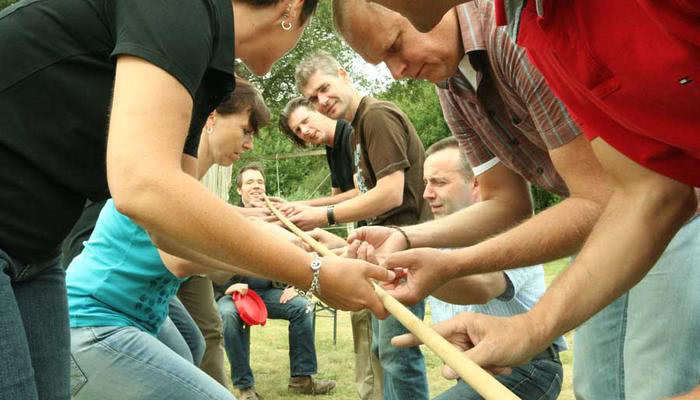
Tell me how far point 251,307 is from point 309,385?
677 millimetres

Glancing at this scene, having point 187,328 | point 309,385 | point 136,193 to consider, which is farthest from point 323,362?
point 136,193

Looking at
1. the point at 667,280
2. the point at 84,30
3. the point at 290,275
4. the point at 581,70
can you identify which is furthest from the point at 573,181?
the point at 84,30

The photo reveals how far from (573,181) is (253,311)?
149 inches

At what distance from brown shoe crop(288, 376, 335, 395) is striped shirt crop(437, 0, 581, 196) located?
2.94 m

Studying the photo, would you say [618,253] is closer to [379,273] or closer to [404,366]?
[379,273]

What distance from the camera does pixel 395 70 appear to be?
7.67 feet

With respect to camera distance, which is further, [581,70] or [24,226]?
[24,226]

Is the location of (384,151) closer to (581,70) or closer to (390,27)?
(390,27)

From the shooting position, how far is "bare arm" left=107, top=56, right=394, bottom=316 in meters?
1.40

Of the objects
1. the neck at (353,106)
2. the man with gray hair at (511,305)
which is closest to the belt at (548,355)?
the man with gray hair at (511,305)

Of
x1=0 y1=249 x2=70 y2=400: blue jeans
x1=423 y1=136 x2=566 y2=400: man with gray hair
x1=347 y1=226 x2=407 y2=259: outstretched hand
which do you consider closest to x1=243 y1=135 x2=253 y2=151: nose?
x1=423 y1=136 x2=566 y2=400: man with gray hair

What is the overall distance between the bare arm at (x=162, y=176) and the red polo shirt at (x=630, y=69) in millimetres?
675

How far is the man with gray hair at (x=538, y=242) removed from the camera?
5.04 feet

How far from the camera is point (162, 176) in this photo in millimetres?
1424
